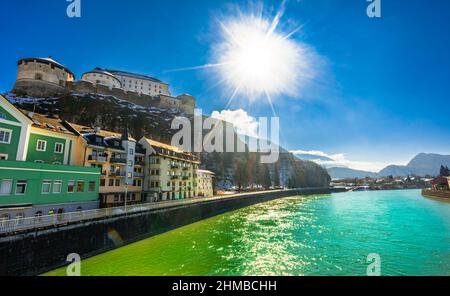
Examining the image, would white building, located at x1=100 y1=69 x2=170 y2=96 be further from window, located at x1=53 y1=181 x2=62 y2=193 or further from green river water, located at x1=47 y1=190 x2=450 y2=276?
green river water, located at x1=47 y1=190 x2=450 y2=276

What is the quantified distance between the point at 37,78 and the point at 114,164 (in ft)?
250

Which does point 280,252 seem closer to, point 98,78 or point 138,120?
point 138,120

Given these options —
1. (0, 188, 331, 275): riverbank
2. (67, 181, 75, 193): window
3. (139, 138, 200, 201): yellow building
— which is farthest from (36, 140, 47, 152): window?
(139, 138, 200, 201): yellow building

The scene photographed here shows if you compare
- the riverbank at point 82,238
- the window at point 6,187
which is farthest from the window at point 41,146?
the riverbank at point 82,238

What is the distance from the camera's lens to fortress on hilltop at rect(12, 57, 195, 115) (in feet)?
280

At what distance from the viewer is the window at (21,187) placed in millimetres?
22777

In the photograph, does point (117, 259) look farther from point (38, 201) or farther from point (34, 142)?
point (34, 142)

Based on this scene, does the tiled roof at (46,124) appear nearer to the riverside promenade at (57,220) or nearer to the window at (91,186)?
the window at (91,186)

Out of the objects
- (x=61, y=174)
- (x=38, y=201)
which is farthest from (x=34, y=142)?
(x=38, y=201)

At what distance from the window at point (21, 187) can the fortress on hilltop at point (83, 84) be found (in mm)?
83247

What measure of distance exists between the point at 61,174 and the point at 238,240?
926 inches

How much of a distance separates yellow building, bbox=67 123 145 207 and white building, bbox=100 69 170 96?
9839 cm

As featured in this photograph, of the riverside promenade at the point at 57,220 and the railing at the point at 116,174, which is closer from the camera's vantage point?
the riverside promenade at the point at 57,220

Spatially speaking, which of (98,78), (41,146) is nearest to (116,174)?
(41,146)
